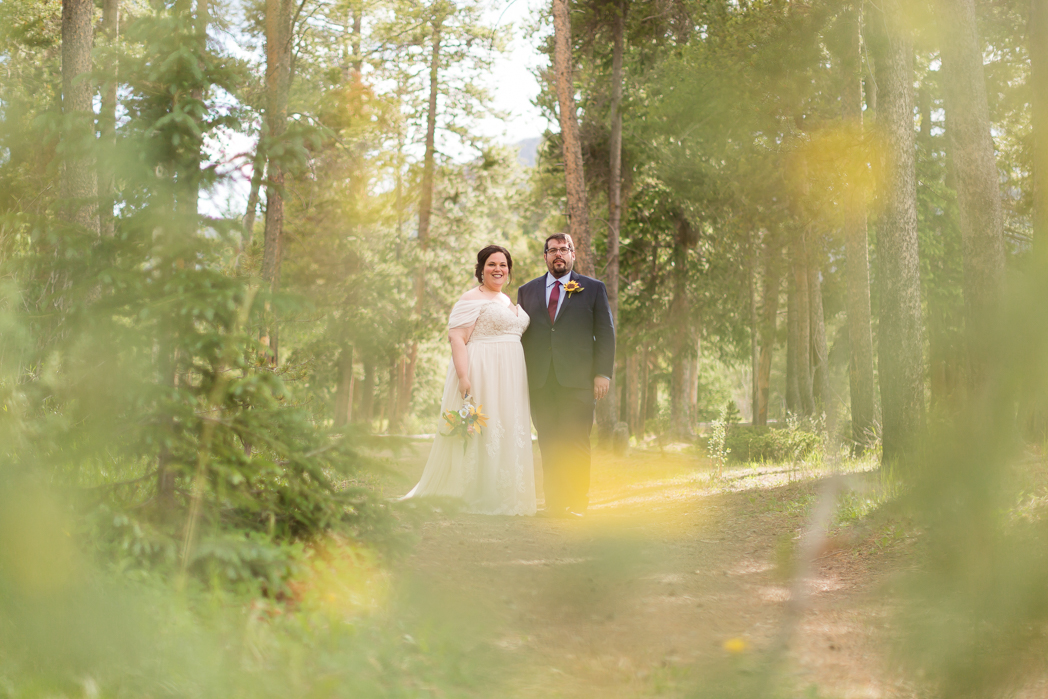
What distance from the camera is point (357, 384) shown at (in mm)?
34500

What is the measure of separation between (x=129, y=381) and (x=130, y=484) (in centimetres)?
59

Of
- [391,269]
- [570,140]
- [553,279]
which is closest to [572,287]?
[553,279]

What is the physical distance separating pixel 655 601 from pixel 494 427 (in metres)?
3.04

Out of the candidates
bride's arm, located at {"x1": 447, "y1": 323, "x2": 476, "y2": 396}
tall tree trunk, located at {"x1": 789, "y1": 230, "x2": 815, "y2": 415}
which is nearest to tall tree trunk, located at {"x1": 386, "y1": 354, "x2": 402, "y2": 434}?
tall tree trunk, located at {"x1": 789, "y1": 230, "x2": 815, "y2": 415}

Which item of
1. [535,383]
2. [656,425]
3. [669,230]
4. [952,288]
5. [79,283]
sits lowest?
[656,425]

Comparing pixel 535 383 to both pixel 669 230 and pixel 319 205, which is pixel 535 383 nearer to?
pixel 669 230

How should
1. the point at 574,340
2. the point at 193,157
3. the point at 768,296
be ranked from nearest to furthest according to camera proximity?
1. the point at 193,157
2. the point at 574,340
3. the point at 768,296

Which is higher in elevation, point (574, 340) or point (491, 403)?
point (574, 340)

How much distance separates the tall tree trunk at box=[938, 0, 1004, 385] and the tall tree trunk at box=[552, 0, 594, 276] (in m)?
6.15

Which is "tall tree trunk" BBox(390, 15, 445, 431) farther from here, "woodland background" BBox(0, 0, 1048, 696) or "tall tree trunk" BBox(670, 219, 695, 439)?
"tall tree trunk" BBox(670, 219, 695, 439)

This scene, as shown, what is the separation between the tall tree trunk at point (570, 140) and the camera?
42.2 feet

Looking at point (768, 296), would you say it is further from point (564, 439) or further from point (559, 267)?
point (564, 439)

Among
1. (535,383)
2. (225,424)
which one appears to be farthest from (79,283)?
(535,383)

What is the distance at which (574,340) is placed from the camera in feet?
22.9
